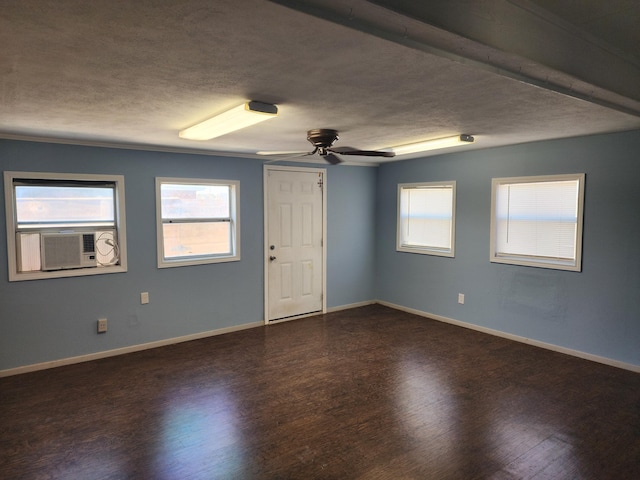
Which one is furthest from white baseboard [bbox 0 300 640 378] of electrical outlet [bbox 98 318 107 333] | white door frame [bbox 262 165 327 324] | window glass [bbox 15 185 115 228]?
window glass [bbox 15 185 115 228]

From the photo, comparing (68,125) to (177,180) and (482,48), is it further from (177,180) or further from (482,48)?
(482,48)

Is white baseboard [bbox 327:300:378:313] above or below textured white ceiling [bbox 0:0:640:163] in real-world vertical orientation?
below

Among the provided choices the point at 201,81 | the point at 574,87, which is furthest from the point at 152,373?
the point at 574,87

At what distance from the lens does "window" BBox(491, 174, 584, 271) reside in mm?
4254

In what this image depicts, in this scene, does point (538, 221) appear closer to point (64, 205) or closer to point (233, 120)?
point (233, 120)

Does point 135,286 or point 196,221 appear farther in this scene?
→ point 196,221

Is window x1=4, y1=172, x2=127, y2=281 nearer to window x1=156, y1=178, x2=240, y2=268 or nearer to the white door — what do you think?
window x1=156, y1=178, x2=240, y2=268

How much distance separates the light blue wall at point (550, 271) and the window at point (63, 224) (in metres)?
3.95

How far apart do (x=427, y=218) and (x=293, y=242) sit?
1.97 metres

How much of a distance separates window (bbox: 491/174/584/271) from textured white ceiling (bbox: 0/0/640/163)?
3.71 ft

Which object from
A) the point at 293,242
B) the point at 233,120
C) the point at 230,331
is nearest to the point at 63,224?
the point at 230,331

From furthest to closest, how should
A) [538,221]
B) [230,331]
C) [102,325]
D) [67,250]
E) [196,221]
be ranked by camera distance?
[230,331] < [196,221] < [538,221] < [102,325] < [67,250]

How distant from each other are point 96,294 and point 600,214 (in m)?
5.23

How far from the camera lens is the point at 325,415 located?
10.2ft
